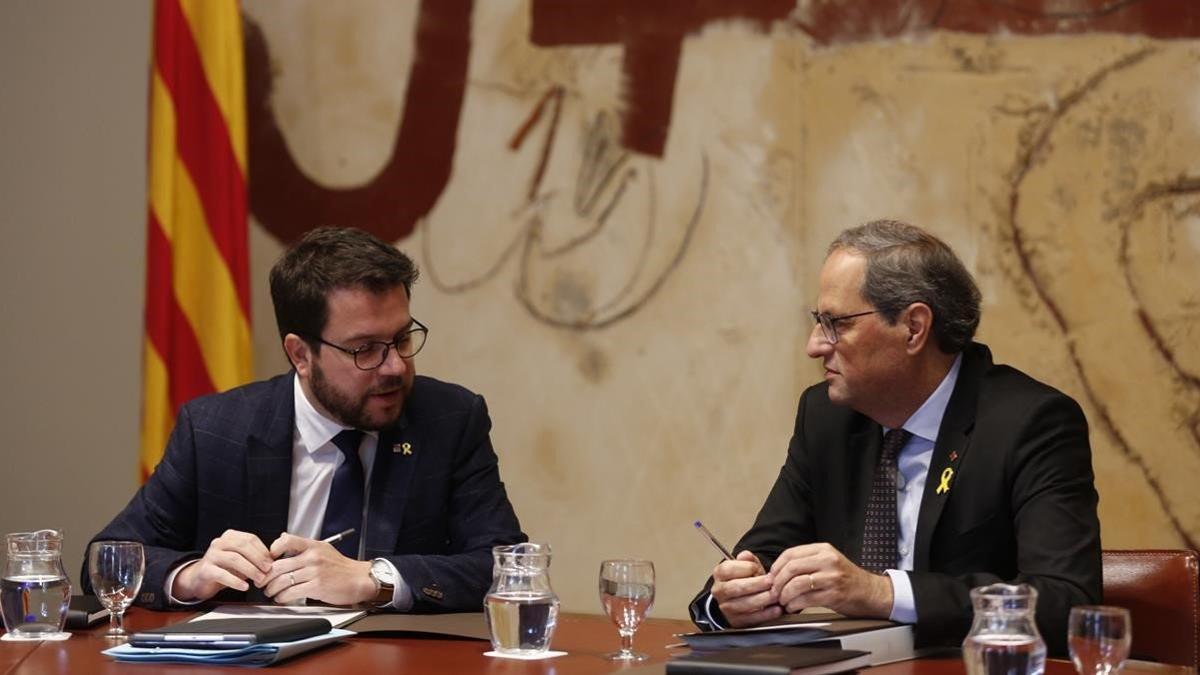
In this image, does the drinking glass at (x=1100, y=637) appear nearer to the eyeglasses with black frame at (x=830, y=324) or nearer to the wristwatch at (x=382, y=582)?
the eyeglasses with black frame at (x=830, y=324)

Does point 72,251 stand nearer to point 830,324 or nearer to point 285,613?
point 285,613

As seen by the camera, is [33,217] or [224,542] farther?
[33,217]

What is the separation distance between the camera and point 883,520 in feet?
9.71

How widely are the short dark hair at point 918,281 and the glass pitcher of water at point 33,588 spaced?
1.53 metres

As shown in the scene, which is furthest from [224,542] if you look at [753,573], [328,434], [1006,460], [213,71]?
[213,71]

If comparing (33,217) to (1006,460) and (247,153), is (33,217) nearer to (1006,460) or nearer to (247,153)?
(247,153)

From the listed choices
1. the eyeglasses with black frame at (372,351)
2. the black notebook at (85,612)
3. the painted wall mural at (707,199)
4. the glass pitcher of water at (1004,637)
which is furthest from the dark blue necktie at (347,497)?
the glass pitcher of water at (1004,637)

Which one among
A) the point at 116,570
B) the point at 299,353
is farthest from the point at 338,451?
the point at 116,570

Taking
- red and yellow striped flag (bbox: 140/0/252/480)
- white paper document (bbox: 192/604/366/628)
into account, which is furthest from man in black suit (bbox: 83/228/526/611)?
red and yellow striped flag (bbox: 140/0/252/480)

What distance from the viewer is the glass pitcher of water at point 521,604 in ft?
7.54

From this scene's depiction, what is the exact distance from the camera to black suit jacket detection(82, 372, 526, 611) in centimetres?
317

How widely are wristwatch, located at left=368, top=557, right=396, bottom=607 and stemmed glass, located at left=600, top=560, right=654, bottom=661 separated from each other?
2.04 ft

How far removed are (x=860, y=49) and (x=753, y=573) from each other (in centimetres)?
199

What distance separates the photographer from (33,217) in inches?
191
